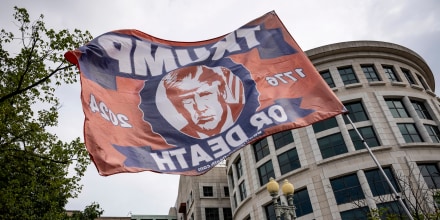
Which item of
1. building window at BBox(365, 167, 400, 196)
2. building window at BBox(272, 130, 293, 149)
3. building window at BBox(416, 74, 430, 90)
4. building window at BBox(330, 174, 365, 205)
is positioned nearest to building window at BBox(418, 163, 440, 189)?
building window at BBox(365, 167, 400, 196)

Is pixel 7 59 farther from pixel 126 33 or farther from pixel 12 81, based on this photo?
pixel 126 33

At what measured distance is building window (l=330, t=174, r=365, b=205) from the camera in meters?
31.8

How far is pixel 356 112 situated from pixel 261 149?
10.3 m

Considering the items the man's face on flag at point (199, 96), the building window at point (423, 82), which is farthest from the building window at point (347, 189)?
the man's face on flag at point (199, 96)

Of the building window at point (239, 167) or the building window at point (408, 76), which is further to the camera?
the building window at point (239, 167)

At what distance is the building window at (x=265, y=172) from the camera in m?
38.0

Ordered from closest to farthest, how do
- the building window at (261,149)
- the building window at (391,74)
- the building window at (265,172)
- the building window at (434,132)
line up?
1. the building window at (434,132)
2. the building window at (265,172)
3. the building window at (261,149)
4. the building window at (391,74)

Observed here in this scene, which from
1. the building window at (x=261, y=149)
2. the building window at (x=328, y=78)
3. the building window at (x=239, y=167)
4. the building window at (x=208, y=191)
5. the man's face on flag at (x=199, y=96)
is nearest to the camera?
the man's face on flag at (x=199, y=96)

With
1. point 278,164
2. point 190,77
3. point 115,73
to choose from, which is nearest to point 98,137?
point 115,73

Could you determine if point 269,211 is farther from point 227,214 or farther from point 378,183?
point 227,214

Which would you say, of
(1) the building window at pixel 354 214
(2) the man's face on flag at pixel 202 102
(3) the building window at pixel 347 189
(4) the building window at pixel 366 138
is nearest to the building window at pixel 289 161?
(3) the building window at pixel 347 189

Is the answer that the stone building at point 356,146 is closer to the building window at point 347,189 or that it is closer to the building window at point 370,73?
the building window at point 347,189

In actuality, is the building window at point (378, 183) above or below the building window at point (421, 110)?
below

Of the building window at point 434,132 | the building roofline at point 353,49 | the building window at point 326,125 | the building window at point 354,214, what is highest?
the building roofline at point 353,49
